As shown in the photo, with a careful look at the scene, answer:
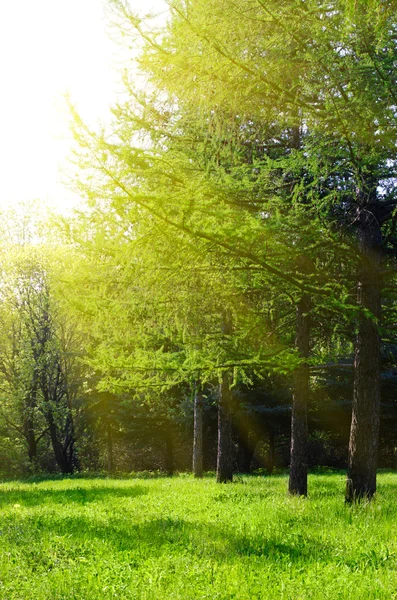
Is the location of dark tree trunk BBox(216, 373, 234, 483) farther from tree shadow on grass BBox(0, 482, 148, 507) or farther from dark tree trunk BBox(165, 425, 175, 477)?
dark tree trunk BBox(165, 425, 175, 477)

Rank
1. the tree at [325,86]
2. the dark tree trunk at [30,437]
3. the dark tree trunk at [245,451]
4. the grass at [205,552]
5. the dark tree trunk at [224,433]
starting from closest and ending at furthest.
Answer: the grass at [205,552], the tree at [325,86], the dark tree trunk at [224,433], the dark tree trunk at [245,451], the dark tree trunk at [30,437]

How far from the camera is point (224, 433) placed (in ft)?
55.7

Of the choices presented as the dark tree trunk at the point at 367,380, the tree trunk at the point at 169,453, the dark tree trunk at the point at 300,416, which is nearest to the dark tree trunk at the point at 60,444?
the tree trunk at the point at 169,453

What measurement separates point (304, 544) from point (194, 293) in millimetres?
4376

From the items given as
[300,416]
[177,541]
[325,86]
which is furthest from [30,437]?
[325,86]

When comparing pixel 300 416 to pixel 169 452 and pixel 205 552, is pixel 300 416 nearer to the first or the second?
pixel 205 552

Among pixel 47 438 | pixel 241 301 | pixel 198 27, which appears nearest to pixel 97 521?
pixel 241 301

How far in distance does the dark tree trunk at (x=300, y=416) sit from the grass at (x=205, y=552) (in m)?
1.62

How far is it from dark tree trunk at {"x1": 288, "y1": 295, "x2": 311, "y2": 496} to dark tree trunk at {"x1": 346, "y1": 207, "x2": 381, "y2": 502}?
7.82 ft

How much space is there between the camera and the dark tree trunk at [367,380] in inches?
371

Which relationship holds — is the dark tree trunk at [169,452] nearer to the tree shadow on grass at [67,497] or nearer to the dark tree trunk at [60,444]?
the dark tree trunk at [60,444]

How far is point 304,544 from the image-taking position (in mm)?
6773

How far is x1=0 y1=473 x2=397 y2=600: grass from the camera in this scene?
5.25 m

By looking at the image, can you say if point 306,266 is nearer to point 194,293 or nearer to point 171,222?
point 194,293
